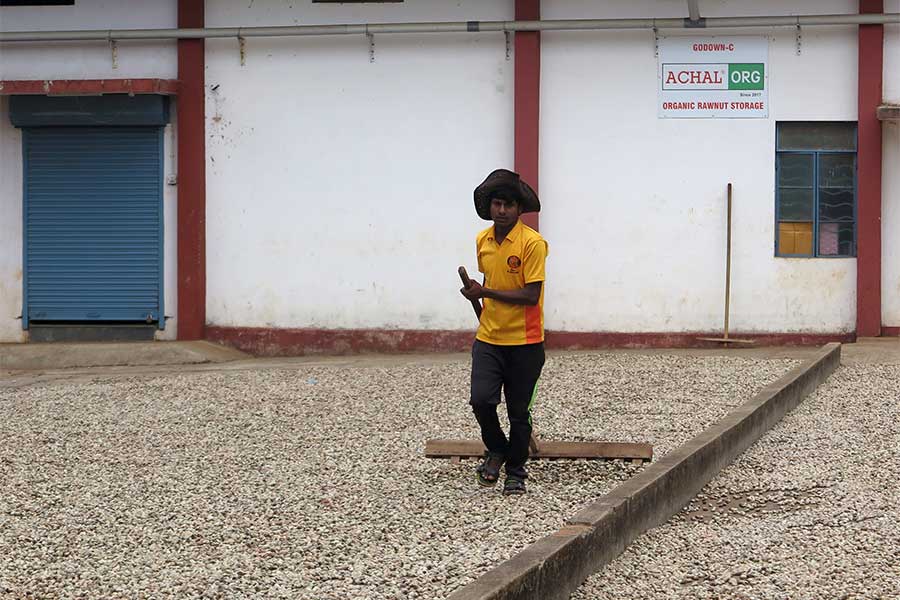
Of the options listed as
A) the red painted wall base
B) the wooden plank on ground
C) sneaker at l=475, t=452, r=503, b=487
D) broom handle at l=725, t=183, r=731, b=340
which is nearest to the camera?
sneaker at l=475, t=452, r=503, b=487

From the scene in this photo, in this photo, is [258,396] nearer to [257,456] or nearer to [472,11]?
[257,456]

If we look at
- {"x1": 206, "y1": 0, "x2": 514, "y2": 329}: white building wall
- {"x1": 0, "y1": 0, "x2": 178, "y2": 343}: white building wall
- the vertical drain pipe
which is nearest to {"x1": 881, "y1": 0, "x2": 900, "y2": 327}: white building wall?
the vertical drain pipe

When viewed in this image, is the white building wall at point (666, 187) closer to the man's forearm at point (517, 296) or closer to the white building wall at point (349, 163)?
the white building wall at point (349, 163)

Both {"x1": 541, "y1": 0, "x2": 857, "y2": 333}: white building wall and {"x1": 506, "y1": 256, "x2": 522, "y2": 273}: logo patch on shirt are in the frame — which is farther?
{"x1": 541, "y1": 0, "x2": 857, "y2": 333}: white building wall

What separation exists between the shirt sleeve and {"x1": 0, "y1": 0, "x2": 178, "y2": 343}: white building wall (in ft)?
33.0

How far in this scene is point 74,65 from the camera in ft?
54.0

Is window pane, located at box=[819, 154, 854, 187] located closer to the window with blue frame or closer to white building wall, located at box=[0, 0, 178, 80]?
the window with blue frame

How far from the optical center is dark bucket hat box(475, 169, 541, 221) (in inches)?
282

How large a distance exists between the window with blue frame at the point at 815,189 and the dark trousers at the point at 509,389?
930 cm

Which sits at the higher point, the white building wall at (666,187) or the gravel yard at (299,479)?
the white building wall at (666,187)

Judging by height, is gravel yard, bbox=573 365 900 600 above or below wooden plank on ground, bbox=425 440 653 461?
below

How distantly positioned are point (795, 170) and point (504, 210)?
31.2 feet

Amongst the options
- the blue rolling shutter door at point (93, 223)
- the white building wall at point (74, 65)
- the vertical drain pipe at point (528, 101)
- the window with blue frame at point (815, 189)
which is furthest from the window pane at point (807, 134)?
the blue rolling shutter door at point (93, 223)

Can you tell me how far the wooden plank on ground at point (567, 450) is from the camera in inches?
316
